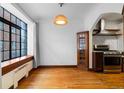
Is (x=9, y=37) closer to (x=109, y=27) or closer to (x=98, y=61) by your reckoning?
(x=98, y=61)

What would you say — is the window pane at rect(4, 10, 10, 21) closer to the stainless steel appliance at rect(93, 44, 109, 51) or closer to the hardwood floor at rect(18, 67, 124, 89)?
the hardwood floor at rect(18, 67, 124, 89)

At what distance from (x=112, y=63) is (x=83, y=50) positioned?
1.45 metres

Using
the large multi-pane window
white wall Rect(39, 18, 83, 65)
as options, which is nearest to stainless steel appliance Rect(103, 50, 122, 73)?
white wall Rect(39, 18, 83, 65)

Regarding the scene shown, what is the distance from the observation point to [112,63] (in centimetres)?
645

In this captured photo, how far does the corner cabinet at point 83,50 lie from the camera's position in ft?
22.8

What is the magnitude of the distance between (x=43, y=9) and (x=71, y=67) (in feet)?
11.1

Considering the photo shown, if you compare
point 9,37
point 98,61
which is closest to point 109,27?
point 98,61

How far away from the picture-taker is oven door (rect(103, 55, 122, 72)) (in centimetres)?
639

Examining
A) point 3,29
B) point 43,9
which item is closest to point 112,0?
point 3,29

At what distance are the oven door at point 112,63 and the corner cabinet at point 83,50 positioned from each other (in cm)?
86

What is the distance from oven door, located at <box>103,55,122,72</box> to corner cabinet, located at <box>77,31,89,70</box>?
33.7 inches

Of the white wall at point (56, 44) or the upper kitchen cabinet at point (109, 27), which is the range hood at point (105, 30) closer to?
the upper kitchen cabinet at point (109, 27)

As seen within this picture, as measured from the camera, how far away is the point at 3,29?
4586mm

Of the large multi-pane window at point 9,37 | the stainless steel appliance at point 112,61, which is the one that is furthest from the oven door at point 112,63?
the large multi-pane window at point 9,37
